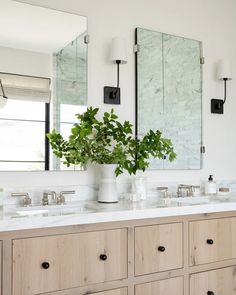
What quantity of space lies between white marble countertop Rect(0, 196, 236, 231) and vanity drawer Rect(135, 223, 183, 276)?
0.26 ft

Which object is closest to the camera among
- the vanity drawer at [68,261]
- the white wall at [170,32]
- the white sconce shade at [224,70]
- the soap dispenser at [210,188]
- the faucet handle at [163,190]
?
the vanity drawer at [68,261]

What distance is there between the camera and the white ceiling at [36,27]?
2.08m

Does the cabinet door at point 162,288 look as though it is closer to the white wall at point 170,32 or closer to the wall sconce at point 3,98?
the white wall at point 170,32

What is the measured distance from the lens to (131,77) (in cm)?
247

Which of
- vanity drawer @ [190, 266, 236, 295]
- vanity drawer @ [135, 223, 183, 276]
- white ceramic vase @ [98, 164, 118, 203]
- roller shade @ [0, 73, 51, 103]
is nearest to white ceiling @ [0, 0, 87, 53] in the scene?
roller shade @ [0, 73, 51, 103]

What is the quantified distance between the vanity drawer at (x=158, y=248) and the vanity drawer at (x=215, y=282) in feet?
0.52

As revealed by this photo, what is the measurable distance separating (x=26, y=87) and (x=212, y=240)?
1.37 metres

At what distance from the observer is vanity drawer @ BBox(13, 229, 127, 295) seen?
1563 millimetres

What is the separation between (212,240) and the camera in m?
2.10

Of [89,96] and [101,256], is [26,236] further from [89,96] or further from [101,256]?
[89,96]

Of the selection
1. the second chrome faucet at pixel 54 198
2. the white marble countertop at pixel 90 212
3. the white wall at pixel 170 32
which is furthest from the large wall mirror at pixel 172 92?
the second chrome faucet at pixel 54 198

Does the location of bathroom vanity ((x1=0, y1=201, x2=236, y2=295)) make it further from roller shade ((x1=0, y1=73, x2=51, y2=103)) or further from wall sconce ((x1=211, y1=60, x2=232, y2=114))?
wall sconce ((x1=211, y1=60, x2=232, y2=114))

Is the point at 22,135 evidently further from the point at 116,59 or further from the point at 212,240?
the point at 212,240

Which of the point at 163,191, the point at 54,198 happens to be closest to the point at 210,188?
the point at 163,191
